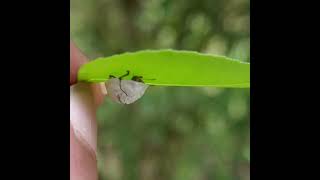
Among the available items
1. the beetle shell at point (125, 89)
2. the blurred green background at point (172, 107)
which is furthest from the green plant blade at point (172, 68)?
the blurred green background at point (172, 107)

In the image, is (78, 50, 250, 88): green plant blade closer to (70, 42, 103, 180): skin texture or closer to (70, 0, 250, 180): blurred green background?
(70, 42, 103, 180): skin texture

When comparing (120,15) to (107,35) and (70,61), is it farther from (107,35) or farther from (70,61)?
(70,61)

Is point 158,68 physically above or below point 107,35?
below

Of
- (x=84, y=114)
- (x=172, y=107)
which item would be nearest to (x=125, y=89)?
(x=84, y=114)

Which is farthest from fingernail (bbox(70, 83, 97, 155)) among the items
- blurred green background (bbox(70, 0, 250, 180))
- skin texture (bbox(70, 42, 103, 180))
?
blurred green background (bbox(70, 0, 250, 180))

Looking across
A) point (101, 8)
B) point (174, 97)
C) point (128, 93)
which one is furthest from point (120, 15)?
point (128, 93)

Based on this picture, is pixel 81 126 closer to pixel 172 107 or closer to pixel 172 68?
pixel 172 68

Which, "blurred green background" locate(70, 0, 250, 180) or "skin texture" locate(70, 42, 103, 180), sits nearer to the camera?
"skin texture" locate(70, 42, 103, 180)
